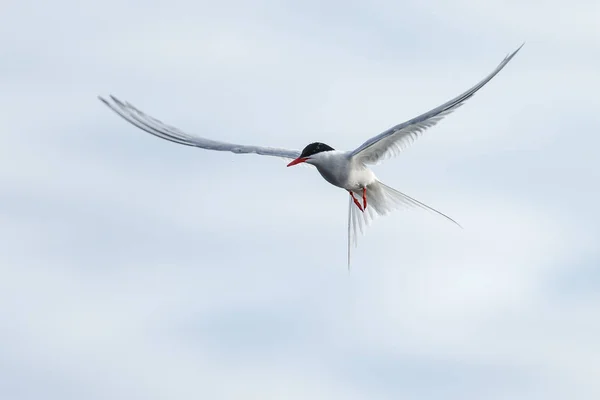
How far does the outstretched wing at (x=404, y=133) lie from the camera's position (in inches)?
618

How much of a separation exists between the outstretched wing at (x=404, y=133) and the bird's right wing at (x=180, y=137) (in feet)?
5.07

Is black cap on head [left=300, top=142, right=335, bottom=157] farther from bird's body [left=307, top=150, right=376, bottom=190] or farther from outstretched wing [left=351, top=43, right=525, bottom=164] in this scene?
outstretched wing [left=351, top=43, right=525, bottom=164]

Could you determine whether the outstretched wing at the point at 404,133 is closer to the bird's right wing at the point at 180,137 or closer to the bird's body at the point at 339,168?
the bird's body at the point at 339,168

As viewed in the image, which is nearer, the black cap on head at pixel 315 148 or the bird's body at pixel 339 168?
the bird's body at pixel 339 168

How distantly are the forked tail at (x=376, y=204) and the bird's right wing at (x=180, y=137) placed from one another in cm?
162

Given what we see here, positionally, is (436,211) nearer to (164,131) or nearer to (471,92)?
(471,92)

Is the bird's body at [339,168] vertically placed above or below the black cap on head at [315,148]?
below

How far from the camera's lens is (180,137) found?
19797mm

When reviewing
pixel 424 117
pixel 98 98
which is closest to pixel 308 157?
pixel 424 117

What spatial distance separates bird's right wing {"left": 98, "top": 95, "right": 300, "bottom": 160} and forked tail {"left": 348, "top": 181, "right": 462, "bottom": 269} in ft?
5.32

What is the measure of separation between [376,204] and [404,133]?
2224 mm

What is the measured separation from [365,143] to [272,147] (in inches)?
112

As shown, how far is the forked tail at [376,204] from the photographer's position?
1962 cm

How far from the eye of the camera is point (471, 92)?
15656 millimetres
